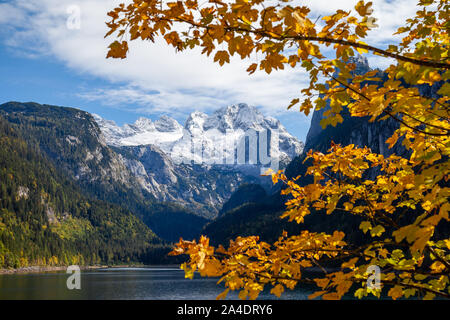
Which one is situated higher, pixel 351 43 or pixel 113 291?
pixel 351 43

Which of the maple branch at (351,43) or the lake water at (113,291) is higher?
the maple branch at (351,43)

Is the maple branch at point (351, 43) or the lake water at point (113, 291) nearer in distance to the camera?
the maple branch at point (351, 43)

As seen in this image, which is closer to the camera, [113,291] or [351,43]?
[351,43]

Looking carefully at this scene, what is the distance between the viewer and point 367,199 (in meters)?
5.97

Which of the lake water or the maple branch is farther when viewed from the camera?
the lake water

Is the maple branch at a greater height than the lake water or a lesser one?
greater

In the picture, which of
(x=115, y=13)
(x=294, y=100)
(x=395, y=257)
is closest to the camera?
(x=115, y=13)

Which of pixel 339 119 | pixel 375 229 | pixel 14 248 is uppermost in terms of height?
pixel 339 119
